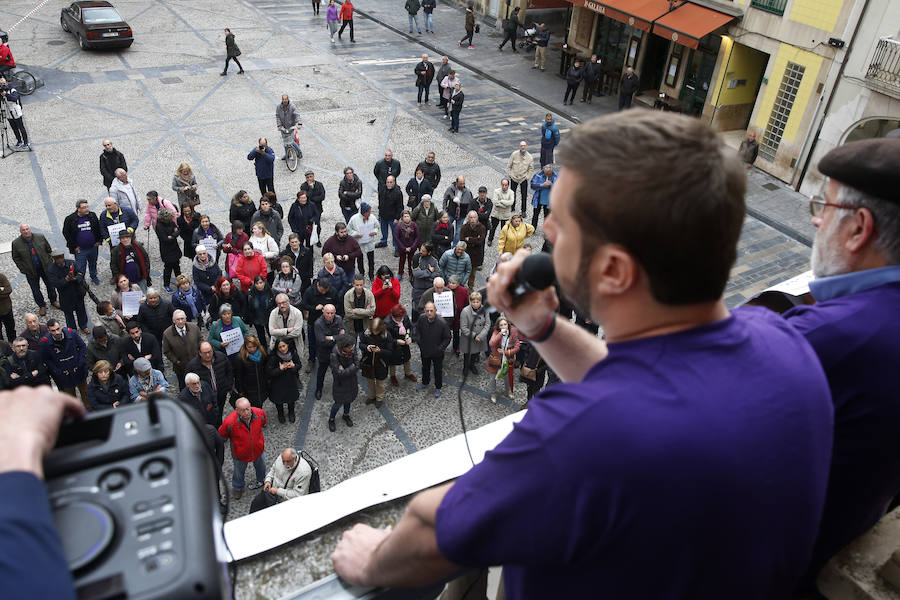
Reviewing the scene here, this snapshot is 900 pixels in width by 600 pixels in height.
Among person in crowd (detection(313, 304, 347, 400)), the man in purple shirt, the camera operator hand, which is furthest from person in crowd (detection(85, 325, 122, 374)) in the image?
the man in purple shirt

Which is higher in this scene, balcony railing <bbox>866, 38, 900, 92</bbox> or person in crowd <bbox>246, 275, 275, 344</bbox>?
balcony railing <bbox>866, 38, 900, 92</bbox>

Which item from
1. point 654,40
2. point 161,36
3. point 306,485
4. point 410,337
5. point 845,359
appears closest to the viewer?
point 845,359

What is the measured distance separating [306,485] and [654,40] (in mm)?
21245

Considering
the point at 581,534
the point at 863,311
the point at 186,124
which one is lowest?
the point at 186,124

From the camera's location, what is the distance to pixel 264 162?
50.9 feet

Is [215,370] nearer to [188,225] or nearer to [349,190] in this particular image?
[188,225]

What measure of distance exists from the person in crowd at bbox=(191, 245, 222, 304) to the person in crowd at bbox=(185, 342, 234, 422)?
6.14 feet

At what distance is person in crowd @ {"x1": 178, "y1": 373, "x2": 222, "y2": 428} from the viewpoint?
28.8 ft

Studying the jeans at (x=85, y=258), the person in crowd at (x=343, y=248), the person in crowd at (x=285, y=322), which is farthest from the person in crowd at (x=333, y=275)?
the jeans at (x=85, y=258)

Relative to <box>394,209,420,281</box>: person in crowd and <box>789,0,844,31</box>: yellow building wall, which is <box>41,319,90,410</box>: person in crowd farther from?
<box>789,0,844,31</box>: yellow building wall

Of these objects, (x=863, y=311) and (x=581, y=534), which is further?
(x=863, y=311)

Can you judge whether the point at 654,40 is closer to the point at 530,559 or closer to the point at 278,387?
the point at 278,387

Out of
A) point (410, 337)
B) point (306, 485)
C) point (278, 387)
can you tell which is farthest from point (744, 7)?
point (306, 485)

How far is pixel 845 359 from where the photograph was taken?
1.70m
